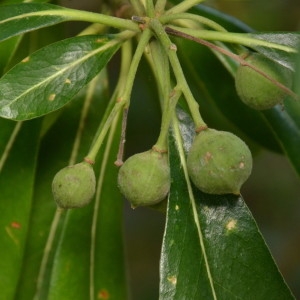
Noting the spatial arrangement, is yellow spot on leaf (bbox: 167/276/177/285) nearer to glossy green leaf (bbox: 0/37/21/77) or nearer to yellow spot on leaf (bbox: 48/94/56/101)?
yellow spot on leaf (bbox: 48/94/56/101)

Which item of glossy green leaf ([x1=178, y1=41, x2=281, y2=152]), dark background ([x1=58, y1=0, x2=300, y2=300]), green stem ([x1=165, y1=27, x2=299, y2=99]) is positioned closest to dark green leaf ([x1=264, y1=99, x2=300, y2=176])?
glossy green leaf ([x1=178, y1=41, x2=281, y2=152])

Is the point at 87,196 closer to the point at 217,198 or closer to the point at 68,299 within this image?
the point at 217,198

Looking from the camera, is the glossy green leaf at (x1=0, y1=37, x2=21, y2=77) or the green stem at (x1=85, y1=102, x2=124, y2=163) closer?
the green stem at (x1=85, y1=102, x2=124, y2=163)

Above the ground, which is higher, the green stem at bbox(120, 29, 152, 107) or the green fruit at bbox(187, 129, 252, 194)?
the green stem at bbox(120, 29, 152, 107)

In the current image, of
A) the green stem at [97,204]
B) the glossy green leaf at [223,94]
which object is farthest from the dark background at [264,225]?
the green stem at [97,204]

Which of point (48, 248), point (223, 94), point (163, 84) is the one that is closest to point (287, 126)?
point (223, 94)

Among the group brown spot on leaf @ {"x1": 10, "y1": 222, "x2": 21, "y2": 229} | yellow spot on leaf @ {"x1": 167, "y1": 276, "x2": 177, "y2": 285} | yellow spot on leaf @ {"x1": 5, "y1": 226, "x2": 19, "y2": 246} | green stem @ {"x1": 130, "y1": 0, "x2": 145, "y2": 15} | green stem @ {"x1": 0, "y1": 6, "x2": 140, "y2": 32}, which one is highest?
green stem @ {"x1": 130, "y1": 0, "x2": 145, "y2": 15}

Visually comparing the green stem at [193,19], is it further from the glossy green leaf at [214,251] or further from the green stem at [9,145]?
the green stem at [9,145]
